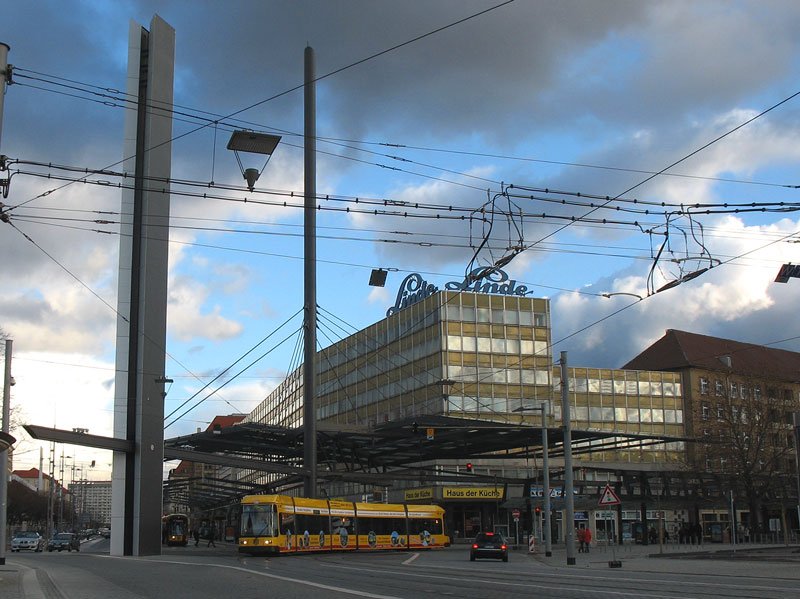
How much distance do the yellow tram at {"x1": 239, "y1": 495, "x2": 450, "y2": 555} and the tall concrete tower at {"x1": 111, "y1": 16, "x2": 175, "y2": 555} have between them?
728 centimetres

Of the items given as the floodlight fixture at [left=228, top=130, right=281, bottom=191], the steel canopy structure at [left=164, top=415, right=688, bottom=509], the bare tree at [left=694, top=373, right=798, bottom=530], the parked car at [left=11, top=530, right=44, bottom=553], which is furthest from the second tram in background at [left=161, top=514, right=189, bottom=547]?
the floodlight fixture at [left=228, top=130, right=281, bottom=191]

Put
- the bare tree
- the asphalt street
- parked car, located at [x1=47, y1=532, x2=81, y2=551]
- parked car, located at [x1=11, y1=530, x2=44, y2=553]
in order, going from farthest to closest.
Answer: parked car, located at [x1=47, y1=532, x2=81, y2=551] → parked car, located at [x1=11, y1=530, x2=44, y2=553] → the bare tree → the asphalt street

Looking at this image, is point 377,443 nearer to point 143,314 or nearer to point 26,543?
point 143,314

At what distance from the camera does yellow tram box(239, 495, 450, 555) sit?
41.0 m

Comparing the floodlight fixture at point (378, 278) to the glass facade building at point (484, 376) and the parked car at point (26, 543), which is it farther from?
the parked car at point (26, 543)

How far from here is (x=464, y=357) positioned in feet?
238

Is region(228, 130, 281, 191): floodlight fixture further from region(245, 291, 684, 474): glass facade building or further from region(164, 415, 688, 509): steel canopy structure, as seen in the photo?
region(245, 291, 684, 474): glass facade building

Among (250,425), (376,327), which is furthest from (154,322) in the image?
(376,327)

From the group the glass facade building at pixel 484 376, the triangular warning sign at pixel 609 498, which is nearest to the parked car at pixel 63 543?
the glass facade building at pixel 484 376

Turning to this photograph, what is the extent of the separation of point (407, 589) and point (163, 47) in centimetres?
3808

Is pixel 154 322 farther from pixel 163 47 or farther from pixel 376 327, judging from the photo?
pixel 376 327

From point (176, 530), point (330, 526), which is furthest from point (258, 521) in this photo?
point (176, 530)

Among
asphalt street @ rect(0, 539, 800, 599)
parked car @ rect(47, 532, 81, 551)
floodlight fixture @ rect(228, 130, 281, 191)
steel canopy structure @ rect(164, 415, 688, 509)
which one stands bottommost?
parked car @ rect(47, 532, 81, 551)

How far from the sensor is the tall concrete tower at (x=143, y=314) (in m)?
45.7
